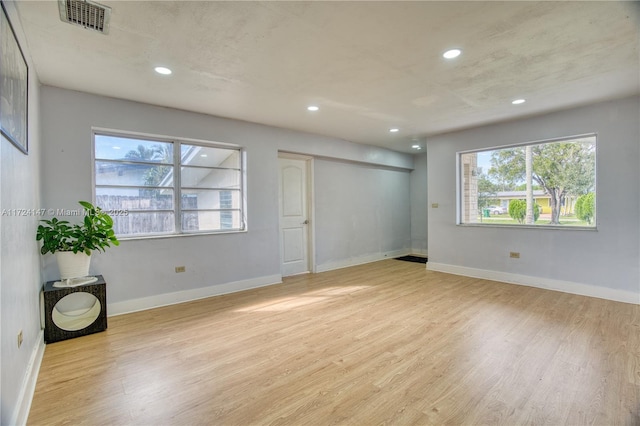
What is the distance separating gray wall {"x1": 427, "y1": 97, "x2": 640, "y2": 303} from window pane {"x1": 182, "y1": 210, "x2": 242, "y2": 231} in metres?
3.89

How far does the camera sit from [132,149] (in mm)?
3850

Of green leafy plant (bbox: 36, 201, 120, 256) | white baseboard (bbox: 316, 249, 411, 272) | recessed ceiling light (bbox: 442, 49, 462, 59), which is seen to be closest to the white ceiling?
recessed ceiling light (bbox: 442, 49, 462, 59)

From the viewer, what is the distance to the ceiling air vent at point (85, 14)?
6.48 feet

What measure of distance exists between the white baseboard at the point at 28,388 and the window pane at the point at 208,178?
→ 236cm

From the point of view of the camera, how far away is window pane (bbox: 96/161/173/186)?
3652mm

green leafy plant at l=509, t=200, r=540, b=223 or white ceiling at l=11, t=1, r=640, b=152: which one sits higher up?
white ceiling at l=11, t=1, r=640, b=152

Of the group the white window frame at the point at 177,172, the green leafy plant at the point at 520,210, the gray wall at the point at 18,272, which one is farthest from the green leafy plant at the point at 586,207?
the gray wall at the point at 18,272

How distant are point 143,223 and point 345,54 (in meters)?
3.21

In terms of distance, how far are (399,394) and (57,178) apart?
397 cm

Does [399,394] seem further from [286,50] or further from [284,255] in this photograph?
[284,255]

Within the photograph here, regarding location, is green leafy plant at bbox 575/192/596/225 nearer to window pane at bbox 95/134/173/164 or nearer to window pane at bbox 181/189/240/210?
window pane at bbox 181/189/240/210

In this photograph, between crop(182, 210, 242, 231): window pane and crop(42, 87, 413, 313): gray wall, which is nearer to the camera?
crop(42, 87, 413, 313): gray wall

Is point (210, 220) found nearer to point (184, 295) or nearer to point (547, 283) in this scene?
point (184, 295)

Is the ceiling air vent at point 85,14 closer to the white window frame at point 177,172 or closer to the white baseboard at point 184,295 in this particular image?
the white window frame at point 177,172
